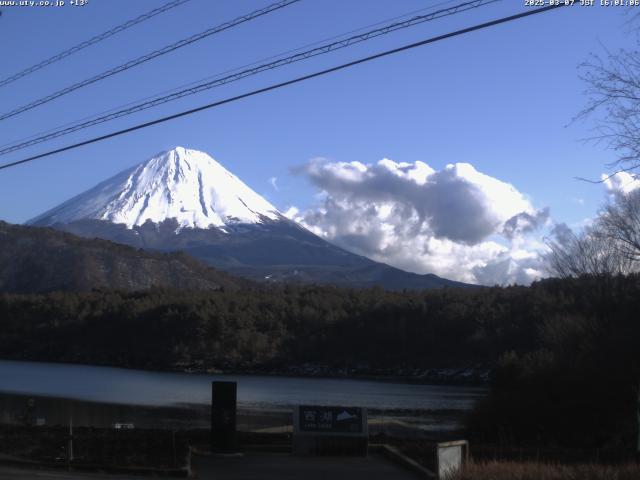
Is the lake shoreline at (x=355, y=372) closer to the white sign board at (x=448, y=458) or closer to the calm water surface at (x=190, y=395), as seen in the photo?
the calm water surface at (x=190, y=395)

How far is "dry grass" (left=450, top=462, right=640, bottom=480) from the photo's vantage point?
1351 centimetres

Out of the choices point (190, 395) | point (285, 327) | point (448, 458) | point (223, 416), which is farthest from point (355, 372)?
point (448, 458)

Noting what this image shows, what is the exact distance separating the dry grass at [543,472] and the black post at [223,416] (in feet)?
19.1

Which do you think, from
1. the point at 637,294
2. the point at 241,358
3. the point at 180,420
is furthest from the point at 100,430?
the point at 241,358

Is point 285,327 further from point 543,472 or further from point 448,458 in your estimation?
point 543,472

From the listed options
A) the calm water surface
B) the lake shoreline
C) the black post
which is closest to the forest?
the lake shoreline

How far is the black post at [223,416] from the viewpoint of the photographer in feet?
62.3

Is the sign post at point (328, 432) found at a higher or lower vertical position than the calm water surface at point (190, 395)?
higher

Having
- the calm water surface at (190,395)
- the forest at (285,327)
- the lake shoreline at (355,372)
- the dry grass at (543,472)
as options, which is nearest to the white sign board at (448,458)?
the dry grass at (543,472)

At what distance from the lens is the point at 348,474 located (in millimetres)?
16734

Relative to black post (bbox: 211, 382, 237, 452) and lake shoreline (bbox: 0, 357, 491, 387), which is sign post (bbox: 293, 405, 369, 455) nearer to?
black post (bbox: 211, 382, 237, 452)

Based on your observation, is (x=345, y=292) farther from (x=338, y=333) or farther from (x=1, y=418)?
(x=1, y=418)

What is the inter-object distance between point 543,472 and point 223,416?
23.9ft

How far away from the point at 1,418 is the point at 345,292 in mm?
103239
